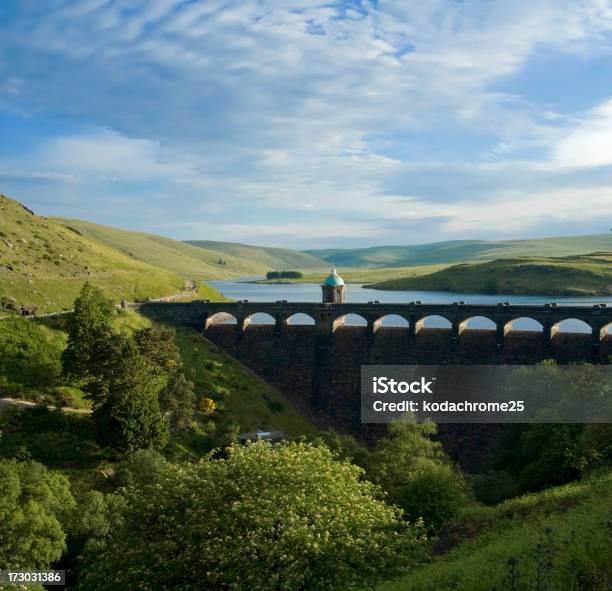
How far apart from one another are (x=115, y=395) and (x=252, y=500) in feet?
111

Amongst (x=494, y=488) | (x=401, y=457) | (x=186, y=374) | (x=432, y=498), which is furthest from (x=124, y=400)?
(x=494, y=488)

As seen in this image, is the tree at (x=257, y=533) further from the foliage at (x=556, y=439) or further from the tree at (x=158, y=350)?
the tree at (x=158, y=350)

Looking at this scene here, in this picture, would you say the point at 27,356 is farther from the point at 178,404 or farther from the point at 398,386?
the point at 398,386

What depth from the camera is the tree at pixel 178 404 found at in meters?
67.4

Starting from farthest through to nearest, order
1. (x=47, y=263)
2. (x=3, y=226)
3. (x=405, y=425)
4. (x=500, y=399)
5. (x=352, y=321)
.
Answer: (x=352, y=321) < (x=3, y=226) < (x=47, y=263) < (x=500, y=399) < (x=405, y=425)

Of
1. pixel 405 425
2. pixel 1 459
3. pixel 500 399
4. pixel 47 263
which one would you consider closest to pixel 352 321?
pixel 47 263

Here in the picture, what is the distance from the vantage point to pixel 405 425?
55500 millimetres

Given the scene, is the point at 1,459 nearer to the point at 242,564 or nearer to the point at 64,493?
the point at 64,493

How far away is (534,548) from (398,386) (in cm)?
6437

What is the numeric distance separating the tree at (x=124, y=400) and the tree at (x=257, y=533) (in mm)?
24962

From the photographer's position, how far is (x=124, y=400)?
188 feet

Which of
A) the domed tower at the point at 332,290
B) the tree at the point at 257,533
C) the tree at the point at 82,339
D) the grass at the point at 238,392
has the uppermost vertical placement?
the domed tower at the point at 332,290

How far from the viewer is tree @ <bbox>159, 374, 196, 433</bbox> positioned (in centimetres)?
6744

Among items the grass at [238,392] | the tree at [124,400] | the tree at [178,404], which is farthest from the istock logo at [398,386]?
the tree at [124,400]
